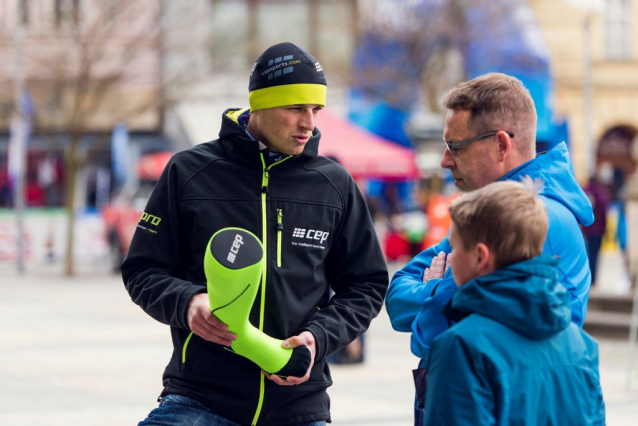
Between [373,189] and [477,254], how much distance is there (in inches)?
1053

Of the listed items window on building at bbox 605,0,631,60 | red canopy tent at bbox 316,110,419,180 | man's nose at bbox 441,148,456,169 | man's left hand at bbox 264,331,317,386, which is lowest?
man's left hand at bbox 264,331,317,386

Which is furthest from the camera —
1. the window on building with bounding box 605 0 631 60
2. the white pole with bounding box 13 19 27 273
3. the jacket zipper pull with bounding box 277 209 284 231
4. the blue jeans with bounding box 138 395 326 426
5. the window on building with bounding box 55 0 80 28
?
the window on building with bounding box 605 0 631 60

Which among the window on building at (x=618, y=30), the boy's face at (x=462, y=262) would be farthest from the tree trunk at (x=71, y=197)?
the window on building at (x=618, y=30)

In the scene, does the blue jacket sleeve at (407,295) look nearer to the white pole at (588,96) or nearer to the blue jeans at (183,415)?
the blue jeans at (183,415)

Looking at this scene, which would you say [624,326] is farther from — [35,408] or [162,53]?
[162,53]

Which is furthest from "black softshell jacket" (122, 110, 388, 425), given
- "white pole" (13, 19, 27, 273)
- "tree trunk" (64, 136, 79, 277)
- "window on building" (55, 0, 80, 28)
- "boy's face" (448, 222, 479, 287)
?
"white pole" (13, 19, 27, 273)

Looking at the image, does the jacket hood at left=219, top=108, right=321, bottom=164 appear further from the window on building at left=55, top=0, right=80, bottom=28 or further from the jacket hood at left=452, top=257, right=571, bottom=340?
the window on building at left=55, top=0, right=80, bottom=28

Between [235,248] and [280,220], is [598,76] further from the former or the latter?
[235,248]

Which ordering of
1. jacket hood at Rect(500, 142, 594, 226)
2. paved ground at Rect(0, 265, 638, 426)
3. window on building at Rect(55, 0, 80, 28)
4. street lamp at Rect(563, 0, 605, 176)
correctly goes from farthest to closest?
street lamp at Rect(563, 0, 605, 176)
window on building at Rect(55, 0, 80, 28)
paved ground at Rect(0, 265, 638, 426)
jacket hood at Rect(500, 142, 594, 226)

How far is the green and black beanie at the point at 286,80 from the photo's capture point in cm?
335

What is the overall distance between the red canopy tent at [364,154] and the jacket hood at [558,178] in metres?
17.5

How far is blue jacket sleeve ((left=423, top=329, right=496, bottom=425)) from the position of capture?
2.34 meters

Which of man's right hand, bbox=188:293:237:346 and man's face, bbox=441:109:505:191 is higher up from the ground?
man's face, bbox=441:109:505:191

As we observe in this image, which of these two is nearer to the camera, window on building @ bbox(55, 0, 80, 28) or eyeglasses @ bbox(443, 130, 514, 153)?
eyeglasses @ bbox(443, 130, 514, 153)
